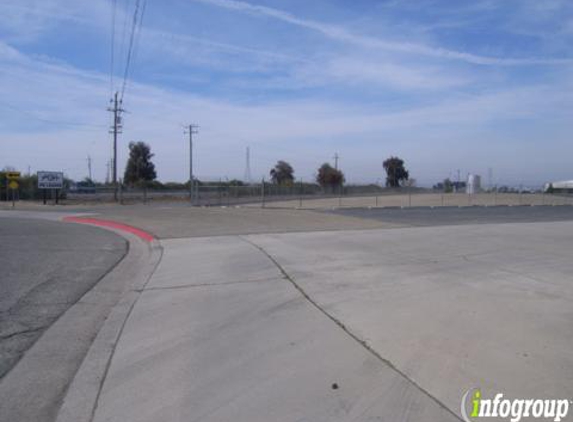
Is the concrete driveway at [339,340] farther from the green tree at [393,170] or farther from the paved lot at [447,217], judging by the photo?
the green tree at [393,170]

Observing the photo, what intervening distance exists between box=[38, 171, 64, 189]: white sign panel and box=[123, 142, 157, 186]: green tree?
42466 millimetres

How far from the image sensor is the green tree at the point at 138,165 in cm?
A: 8656

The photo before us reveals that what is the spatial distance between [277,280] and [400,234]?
27.9ft

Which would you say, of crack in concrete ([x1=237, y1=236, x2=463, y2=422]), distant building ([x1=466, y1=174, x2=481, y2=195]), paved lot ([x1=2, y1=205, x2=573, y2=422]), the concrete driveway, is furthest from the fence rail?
crack in concrete ([x1=237, y1=236, x2=463, y2=422])

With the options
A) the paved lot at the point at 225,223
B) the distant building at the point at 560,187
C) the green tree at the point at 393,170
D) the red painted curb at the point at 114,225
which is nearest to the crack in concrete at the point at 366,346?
the paved lot at the point at 225,223

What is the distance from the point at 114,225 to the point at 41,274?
11513 mm

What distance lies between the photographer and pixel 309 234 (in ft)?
55.0

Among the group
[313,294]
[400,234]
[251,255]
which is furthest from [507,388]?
[400,234]

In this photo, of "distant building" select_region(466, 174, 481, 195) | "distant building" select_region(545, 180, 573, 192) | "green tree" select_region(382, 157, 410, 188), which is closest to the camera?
"distant building" select_region(466, 174, 481, 195)

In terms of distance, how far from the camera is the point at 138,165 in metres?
86.6

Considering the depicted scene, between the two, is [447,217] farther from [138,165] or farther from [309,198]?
[138,165]

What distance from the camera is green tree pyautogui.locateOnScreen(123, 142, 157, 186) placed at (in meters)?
86.6

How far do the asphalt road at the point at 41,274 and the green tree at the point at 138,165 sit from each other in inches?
2753

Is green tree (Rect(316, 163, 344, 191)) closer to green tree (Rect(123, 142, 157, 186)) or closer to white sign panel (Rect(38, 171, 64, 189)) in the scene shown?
green tree (Rect(123, 142, 157, 186))
